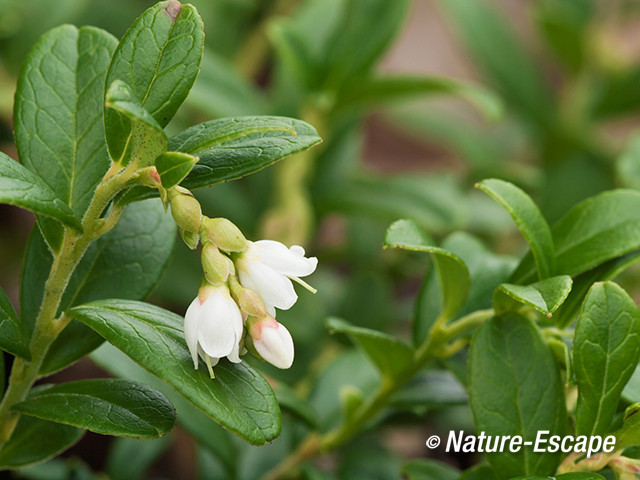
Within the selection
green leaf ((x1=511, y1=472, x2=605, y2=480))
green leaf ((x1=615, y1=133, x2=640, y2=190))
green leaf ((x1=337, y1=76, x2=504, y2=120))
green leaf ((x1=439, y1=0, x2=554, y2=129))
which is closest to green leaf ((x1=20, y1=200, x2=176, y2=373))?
green leaf ((x1=511, y1=472, x2=605, y2=480))

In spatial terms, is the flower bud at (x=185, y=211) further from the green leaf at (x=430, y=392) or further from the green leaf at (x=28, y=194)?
the green leaf at (x=430, y=392)

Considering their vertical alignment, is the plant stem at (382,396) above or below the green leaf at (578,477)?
below

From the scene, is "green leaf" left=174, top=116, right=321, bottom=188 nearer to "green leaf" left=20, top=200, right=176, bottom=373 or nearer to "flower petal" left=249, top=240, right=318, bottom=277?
"flower petal" left=249, top=240, right=318, bottom=277

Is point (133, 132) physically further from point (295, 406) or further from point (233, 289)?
point (295, 406)

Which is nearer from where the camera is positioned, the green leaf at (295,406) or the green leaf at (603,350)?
the green leaf at (603,350)

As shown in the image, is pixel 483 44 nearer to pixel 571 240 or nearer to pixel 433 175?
pixel 433 175

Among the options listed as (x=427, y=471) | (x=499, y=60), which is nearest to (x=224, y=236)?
(x=427, y=471)

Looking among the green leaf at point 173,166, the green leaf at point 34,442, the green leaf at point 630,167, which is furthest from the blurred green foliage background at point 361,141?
the green leaf at point 173,166
